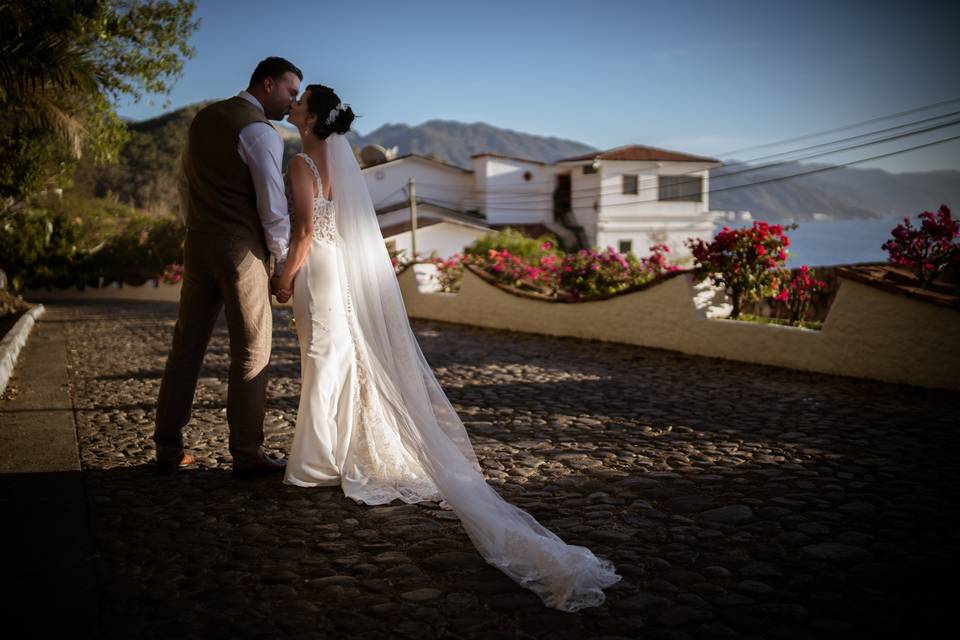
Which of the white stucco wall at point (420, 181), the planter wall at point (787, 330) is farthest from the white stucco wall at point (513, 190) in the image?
the planter wall at point (787, 330)

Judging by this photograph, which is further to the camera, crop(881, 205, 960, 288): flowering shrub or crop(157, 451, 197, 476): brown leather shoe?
crop(881, 205, 960, 288): flowering shrub

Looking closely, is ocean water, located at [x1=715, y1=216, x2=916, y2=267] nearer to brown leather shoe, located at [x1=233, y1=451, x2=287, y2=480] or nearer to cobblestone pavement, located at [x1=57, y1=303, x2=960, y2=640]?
cobblestone pavement, located at [x1=57, y1=303, x2=960, y2=640]

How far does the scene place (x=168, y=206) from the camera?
53.6 metres

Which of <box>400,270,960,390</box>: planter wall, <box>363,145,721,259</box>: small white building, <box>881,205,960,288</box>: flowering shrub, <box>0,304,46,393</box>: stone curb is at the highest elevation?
<box>363,145,721,259</box>: small white building

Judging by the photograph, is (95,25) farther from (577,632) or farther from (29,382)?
(577,632)

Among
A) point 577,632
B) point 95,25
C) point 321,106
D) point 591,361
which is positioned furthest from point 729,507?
point 95,25

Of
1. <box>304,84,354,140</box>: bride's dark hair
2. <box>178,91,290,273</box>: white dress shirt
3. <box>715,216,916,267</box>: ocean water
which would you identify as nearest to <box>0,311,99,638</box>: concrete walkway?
<box>178,91,290,273</box>: white dress shirt

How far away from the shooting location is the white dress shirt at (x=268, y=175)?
3826 millimetres

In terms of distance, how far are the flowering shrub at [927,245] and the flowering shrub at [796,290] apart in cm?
117

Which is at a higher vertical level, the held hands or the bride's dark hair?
the bride's dark hair

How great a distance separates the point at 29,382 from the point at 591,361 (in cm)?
617

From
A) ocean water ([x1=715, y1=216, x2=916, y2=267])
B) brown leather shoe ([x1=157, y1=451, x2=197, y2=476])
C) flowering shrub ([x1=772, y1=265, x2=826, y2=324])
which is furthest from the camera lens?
ocean water ([x1=715, y1=216, x2=916, y2=267])

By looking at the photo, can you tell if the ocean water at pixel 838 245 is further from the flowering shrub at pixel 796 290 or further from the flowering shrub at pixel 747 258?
the flowering shrub at pixel 747 258

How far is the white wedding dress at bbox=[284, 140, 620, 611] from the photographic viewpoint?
12.8 feet
